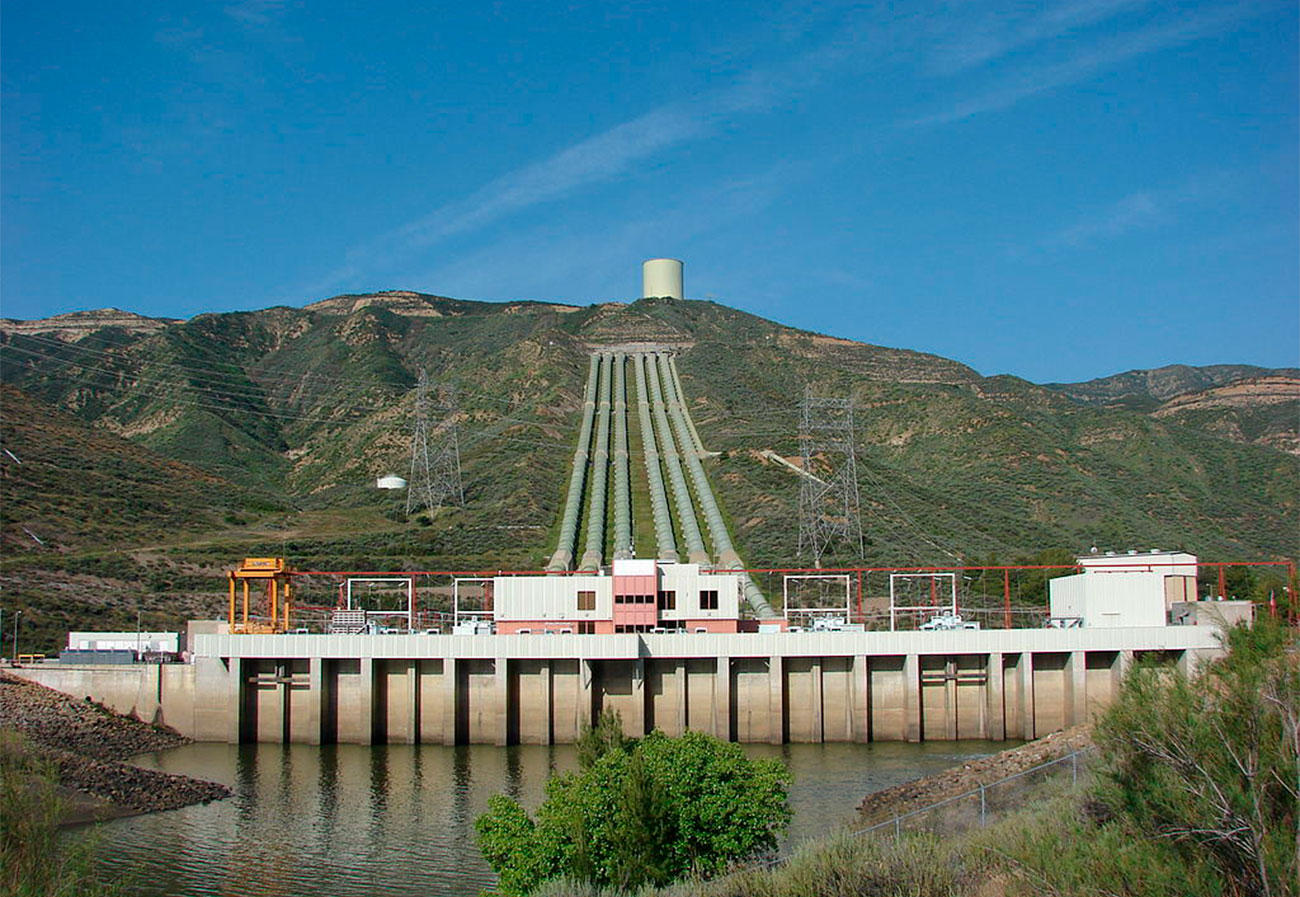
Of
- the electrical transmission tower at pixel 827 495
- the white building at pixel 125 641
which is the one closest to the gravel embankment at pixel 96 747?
the white building at pixel 125 641

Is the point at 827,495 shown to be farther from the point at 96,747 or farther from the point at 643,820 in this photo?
the point at 643,820

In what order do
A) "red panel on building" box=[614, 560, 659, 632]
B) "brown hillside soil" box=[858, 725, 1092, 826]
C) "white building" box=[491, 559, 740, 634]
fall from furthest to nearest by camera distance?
1. "white building" box=[491, 559, 740, 634]
2. "red panel on building" box=[614, 560, 659, 632]
3. "brown hillside soil" box=[858, 725, 1092, 826]

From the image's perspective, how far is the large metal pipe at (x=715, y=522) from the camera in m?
67.5

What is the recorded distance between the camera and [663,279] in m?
195

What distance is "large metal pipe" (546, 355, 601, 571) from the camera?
254 ft

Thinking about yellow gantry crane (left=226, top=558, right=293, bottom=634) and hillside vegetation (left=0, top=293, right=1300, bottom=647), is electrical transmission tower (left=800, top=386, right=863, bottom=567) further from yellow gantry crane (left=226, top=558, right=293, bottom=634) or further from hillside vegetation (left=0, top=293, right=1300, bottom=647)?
yellow gantry crane (left=226, top=558, right=293, bottom=634)

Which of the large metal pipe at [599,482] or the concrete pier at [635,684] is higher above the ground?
the large metal pipe at [599,482]

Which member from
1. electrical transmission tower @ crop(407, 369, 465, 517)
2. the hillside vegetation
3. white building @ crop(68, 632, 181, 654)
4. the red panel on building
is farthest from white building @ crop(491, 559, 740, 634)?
electrical transmission tower @ crop(407, 369, 465, 517)

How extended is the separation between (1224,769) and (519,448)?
312 ft

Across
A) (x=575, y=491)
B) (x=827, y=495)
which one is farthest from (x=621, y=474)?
(x=827, y=495)

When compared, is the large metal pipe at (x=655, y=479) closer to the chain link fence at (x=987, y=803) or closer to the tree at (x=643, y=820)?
the chain link fence at (x=987, y=803)

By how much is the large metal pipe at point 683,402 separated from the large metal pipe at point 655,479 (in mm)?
3086

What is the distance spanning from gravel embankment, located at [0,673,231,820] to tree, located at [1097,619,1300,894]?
93.8ft

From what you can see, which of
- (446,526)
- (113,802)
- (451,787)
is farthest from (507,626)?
(446,526)
